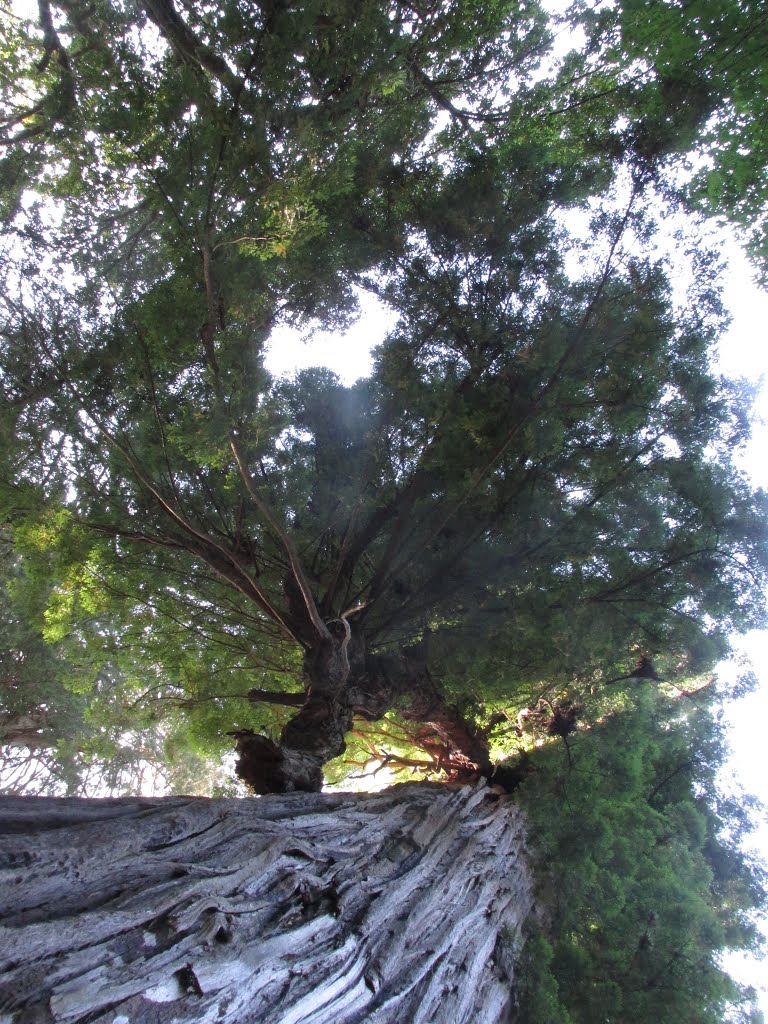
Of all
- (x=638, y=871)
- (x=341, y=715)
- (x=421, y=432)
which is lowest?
(x=638, y=871)

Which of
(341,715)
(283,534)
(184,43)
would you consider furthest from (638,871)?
(184,43)

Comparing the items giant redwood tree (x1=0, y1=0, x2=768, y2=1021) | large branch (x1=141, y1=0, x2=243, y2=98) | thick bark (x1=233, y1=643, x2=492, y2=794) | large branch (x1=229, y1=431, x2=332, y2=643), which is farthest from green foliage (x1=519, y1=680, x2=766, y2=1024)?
large branch (x1=141, y1=0, x2=243, y2=98)

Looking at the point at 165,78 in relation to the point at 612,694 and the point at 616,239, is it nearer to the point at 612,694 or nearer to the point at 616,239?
the point at 616,239

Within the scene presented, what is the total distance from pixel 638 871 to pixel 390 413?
13.2 feet

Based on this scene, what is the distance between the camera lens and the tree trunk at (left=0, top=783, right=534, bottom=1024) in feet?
5.37

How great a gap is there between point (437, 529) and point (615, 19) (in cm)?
371

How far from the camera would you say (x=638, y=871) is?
452 cm

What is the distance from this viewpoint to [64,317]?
12.2 ft

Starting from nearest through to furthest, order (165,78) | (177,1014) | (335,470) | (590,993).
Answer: (177,1014) → (165,78) → (590,993) → (335,470)

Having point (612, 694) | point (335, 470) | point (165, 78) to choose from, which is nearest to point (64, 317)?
point (165, 78)

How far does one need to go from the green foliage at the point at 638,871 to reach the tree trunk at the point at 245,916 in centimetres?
58

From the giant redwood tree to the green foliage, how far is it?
49 millimetres

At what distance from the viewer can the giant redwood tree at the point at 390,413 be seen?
2.88m

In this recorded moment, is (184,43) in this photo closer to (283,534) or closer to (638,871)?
(283,534)
